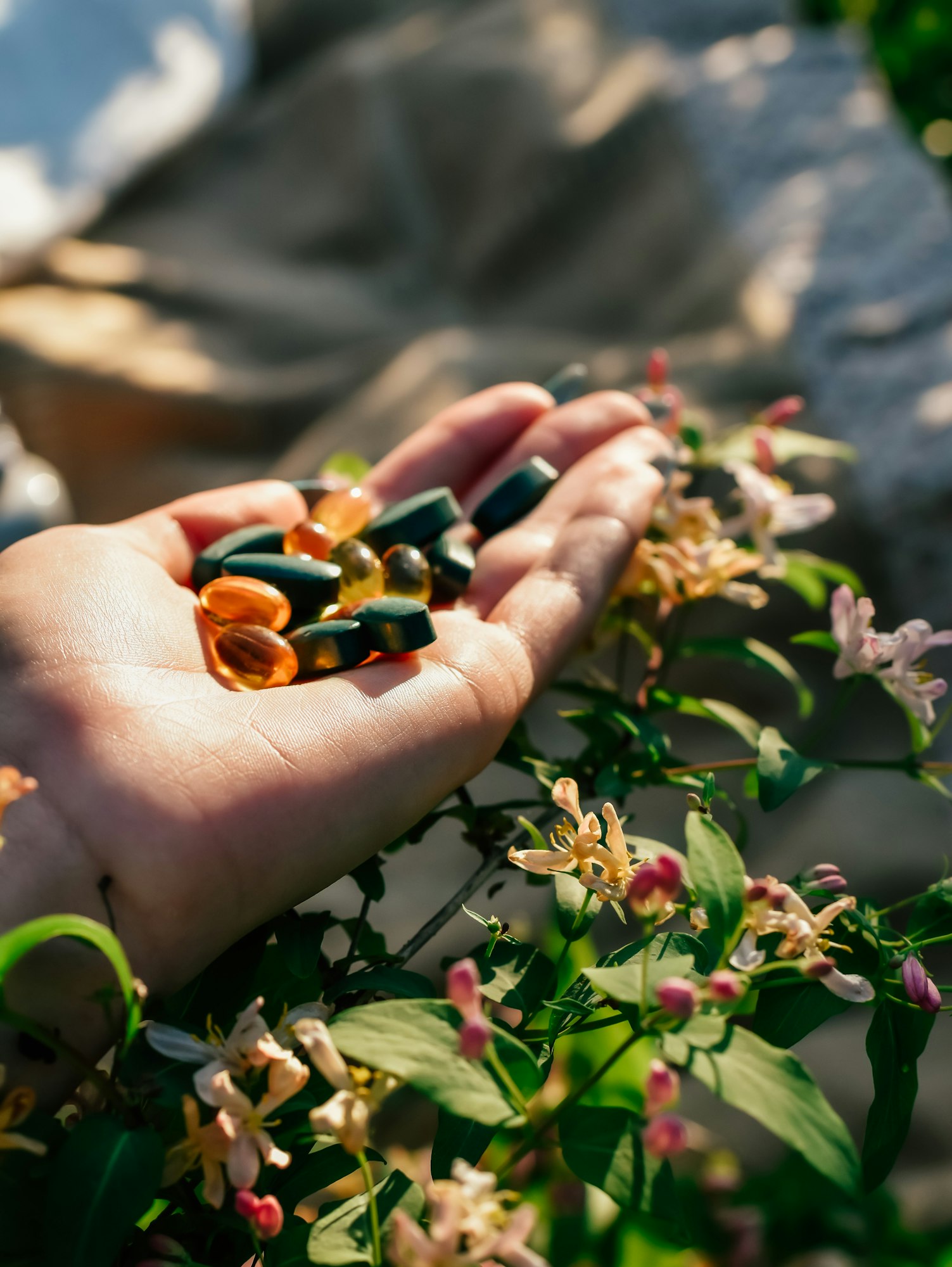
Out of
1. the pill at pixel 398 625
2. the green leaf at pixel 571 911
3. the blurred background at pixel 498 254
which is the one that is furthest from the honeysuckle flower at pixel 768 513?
the blurred background at pixel 498 254

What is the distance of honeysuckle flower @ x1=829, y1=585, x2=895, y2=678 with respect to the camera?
0.64m

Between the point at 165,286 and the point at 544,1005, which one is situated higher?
the point at 165,286

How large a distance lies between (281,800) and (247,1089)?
19cm

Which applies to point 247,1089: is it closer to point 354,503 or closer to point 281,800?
point 281,800

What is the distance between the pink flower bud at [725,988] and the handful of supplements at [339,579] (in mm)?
364

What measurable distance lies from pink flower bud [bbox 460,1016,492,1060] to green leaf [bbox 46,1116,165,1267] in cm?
14

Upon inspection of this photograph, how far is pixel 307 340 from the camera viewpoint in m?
2.01

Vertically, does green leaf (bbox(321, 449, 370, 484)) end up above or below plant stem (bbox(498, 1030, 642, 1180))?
above

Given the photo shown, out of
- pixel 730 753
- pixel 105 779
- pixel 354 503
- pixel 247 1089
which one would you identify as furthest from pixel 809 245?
pixel 247 1089

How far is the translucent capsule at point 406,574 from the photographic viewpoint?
2.66 feet

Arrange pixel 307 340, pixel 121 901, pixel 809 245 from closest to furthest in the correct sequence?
pixel 121 901
pixel 809 245
pixel 307 340

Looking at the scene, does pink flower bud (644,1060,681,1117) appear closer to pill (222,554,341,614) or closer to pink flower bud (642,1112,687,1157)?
pink flower bud (642,1112,687,1157)

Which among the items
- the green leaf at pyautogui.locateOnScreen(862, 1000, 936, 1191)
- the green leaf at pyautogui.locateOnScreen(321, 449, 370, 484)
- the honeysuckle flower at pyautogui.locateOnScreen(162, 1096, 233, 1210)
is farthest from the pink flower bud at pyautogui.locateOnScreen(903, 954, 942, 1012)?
the green leaf at pyautogui.locateOnScreen(321, 449, 370, 484)

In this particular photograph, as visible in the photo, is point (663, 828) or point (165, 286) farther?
point (165, 286)
